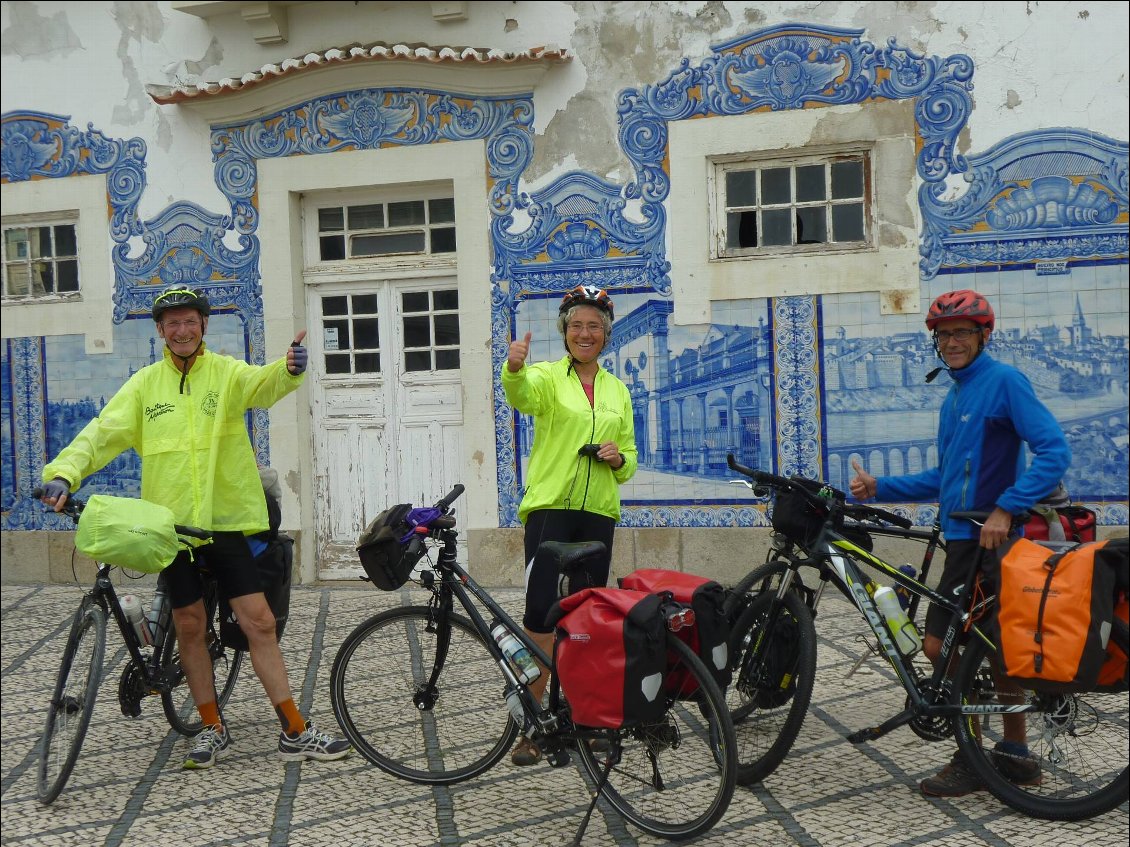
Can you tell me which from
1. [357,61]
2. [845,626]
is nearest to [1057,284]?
[845,626]

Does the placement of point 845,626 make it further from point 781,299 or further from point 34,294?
point 34,294

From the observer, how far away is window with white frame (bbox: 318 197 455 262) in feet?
30.0

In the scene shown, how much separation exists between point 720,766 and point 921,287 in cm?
496

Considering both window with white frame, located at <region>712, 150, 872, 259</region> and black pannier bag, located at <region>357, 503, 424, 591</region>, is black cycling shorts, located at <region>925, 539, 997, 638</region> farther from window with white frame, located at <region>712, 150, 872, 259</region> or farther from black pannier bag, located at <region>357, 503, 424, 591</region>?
window with white frame, located at <region>712, 150, 872, 259</region>

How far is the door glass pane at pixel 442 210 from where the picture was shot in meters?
9.14

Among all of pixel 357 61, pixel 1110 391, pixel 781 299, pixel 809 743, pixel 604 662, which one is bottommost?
pixel 809 743

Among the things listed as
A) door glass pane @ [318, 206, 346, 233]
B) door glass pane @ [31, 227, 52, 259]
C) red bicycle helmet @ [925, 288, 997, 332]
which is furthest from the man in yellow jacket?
door glass pane @ [31, 227, 52, 259]

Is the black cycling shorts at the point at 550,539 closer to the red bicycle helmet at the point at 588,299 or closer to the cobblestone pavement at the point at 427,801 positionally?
the cobblestone pavement at the point at 427,801

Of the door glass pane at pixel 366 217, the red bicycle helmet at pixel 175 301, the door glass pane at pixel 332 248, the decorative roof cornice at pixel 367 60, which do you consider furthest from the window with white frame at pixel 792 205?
the red bicycle helmet at pixel 175 301

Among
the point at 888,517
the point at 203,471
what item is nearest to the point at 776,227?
the point at 888,517

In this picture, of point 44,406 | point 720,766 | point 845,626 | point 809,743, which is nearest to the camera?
point 720,766

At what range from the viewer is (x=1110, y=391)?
773 centimetres

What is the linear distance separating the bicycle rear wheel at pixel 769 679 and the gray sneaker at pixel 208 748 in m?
2.07

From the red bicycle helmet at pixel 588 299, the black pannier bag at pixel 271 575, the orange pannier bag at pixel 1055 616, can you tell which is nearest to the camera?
the orange pannier bag at pixel 1055 616
